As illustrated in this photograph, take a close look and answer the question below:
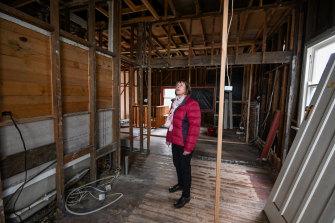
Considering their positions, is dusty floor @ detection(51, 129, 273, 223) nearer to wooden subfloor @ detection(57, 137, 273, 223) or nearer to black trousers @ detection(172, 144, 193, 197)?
wooden subfloor @ detection(57, 137, 273, 223)

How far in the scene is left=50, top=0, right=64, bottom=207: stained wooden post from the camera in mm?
1674

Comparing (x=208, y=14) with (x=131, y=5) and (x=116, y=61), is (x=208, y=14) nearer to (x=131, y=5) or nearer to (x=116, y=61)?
(x=131, y=5)

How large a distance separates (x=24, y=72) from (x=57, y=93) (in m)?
0.34

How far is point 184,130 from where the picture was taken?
1.96m

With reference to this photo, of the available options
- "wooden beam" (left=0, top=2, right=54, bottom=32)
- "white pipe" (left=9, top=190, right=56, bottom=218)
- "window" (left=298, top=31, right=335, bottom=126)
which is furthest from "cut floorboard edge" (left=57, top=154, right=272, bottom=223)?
"wooden beam" (left=0, top=2, right=54, bottom=32)

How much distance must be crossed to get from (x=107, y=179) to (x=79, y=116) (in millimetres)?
1288

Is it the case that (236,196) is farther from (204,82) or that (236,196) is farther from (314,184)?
(204,82)

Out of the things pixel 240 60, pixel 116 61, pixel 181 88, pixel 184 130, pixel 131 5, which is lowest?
pixel 184 130

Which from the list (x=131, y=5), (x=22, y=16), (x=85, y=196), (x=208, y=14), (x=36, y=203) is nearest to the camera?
(x=22, y=16)

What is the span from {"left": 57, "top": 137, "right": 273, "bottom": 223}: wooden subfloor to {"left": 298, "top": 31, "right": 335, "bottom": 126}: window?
5.02 feet

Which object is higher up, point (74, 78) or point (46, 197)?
point (74, 78)

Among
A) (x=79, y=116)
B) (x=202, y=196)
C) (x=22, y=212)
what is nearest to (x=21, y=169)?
(x=22, y=212)

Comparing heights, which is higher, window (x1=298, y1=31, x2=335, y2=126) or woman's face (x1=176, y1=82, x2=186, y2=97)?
window (x1=298, y1=31, x2=335, y2=126)

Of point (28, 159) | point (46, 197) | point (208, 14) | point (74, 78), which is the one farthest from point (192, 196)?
point (208, 14)
